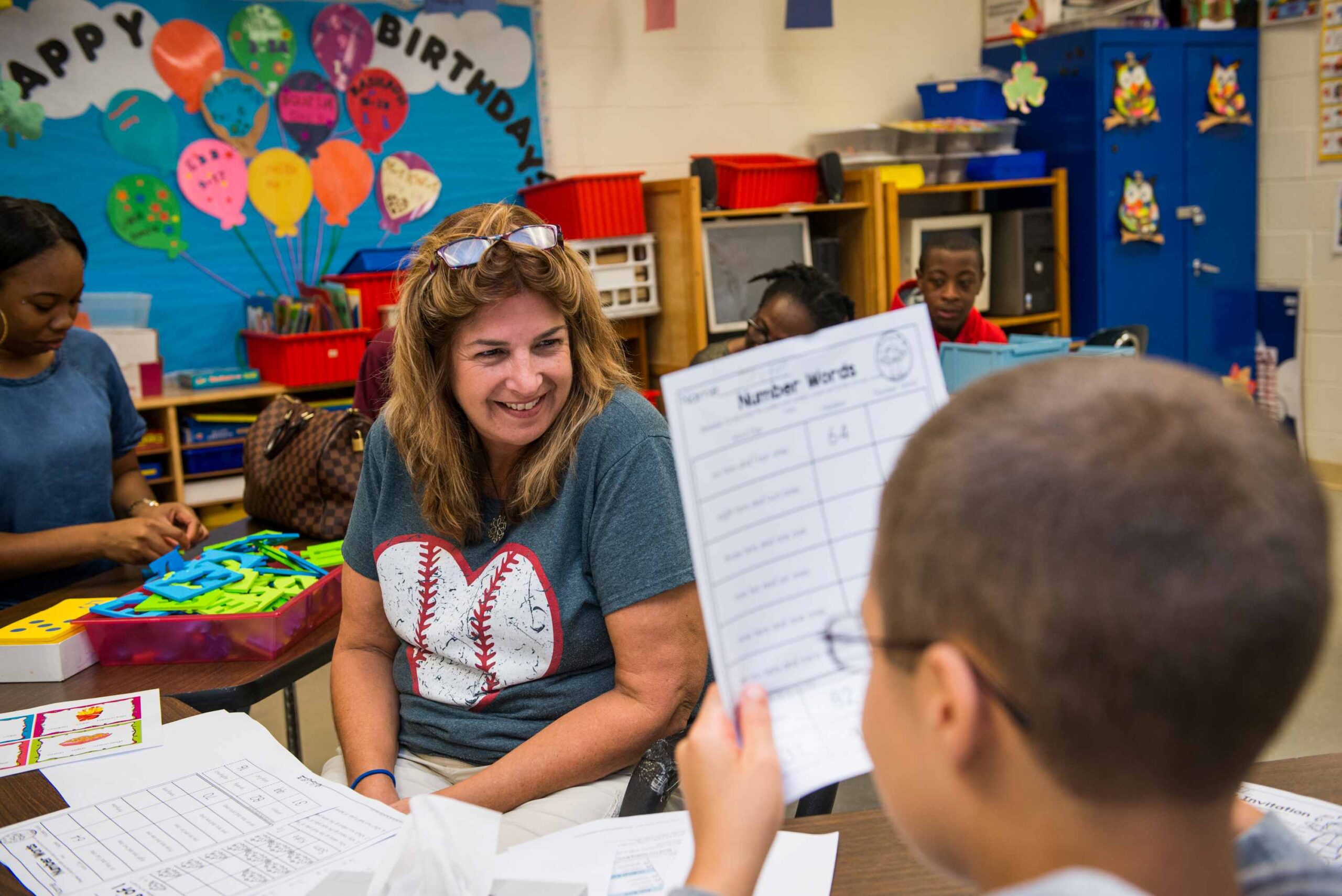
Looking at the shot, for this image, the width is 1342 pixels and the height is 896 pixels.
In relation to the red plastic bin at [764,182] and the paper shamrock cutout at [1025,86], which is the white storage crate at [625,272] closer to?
the red plastic bin at [764,182]

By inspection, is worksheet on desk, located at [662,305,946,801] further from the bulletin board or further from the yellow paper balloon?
the yellow paper balloon

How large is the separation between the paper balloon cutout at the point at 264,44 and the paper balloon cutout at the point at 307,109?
0.14 ft

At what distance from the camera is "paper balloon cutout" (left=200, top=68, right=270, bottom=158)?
3.87 meters

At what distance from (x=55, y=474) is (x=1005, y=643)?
6.94 ft

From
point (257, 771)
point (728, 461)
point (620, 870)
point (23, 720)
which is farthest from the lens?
point (23, 720)

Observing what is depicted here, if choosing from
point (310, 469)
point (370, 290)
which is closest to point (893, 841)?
point (310, 469)

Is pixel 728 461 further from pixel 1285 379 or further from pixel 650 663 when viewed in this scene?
pixel 1285 379

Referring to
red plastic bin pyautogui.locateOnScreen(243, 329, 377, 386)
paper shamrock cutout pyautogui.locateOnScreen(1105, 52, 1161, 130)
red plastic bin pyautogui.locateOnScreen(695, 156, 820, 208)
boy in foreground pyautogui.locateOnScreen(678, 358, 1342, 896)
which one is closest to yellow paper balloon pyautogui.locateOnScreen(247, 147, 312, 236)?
red plastic bin pyautogui.locateOnScreen(243, 329, 377, 386)

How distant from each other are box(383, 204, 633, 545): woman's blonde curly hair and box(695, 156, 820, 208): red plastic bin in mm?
2839

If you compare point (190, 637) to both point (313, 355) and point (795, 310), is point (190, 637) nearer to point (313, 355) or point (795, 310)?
point (795, 310)

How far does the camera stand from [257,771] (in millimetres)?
1250

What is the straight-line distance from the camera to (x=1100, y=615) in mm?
483

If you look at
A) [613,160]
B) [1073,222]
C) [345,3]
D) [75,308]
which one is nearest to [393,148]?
[345,3]

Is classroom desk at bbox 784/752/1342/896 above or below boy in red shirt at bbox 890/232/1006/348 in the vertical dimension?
below
